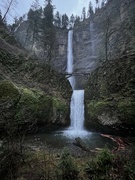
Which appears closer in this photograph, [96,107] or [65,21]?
[96,107]

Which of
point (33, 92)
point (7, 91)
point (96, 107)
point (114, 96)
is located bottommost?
point (96, 107)

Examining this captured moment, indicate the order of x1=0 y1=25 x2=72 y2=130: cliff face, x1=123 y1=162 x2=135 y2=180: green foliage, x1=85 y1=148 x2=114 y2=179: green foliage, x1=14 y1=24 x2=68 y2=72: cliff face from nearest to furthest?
x1=123 y1=162 x2=135 y2=180: green foliage < x1=85 y1=148 x2=114 y2=179: green foliage < x1=0 y1=25 x2=72 y2=130: cliff face < x1=14 y1=24 x2=68 y2=72: cliff face

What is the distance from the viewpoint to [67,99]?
20594 millimetres

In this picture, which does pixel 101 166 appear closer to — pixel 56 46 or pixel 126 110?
pixel 126 110

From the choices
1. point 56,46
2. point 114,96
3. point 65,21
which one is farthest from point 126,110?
point 65,21

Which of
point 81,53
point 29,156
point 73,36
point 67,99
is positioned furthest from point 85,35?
point 29,156

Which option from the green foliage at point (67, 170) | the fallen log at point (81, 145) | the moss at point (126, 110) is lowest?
the fallen log at point (81, 145)

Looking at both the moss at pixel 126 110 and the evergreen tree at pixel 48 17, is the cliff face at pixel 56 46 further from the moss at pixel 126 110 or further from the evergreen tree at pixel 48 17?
the moss at pixel 126 110

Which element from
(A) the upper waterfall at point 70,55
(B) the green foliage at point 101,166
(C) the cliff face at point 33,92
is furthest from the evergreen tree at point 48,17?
(B) the green foliage at point 101,166

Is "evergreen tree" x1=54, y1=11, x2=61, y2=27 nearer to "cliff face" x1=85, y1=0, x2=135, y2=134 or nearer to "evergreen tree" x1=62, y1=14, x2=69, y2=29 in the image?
"evergreen tree" x1=62, y1=14, x2=69, y2=29

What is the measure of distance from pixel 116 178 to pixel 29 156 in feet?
11.9

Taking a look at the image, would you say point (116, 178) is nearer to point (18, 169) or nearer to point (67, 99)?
point (18, 169)

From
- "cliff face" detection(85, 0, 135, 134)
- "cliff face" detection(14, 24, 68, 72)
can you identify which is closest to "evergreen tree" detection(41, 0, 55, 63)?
"cliff face" detection(14, 24, 68, 72)

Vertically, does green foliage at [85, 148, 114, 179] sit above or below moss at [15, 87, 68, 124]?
below
